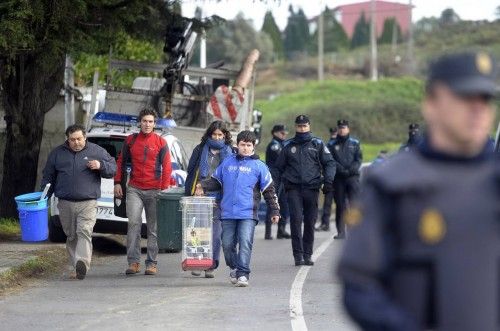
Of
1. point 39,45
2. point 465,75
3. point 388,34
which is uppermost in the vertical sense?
point 388,34

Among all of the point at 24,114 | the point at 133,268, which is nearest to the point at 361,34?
the point at 24,114

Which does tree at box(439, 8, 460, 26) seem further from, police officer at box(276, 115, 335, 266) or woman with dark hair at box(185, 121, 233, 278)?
woman with dark hair at box(185, 121, 233, 278)

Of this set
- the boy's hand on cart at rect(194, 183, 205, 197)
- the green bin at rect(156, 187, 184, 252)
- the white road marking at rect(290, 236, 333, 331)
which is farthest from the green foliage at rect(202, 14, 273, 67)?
the boy's hand on cart at rect(194, 183, 205, 197)

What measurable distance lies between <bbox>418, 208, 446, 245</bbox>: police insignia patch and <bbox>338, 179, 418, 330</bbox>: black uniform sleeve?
104 mm

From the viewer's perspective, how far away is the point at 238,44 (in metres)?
99.9

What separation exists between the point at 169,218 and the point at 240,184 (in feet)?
6.92

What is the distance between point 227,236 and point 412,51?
285 feet

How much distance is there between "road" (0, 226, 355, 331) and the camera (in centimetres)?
1130

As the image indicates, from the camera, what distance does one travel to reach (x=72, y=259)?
15.3m

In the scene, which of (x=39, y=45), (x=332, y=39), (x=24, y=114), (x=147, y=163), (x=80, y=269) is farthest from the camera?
(x=332, y=39)

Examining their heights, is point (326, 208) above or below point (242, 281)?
below

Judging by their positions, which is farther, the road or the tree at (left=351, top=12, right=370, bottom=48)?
the tree at (left=351, top=12, right=370, bottom=48)

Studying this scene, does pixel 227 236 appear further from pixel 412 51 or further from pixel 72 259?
pixel 412 51

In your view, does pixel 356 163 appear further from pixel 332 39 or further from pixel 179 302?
pixel 332 39
